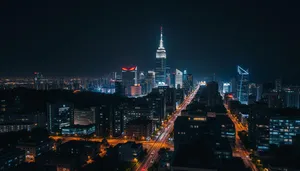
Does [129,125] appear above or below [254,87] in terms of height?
below

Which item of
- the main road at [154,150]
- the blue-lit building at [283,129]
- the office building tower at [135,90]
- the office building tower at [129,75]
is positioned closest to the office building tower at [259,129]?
the blue-lit building at [283,129]

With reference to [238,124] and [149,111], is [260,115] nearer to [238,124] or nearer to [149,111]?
[238,124]

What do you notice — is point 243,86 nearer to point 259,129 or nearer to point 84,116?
point 259,129

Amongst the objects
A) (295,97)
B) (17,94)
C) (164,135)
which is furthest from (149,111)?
(295,97)

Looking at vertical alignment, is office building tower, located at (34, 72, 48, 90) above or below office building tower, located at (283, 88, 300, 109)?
above

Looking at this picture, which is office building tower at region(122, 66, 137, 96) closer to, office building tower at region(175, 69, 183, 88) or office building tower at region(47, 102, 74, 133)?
office building tower at region(175, 69, 183, 88)

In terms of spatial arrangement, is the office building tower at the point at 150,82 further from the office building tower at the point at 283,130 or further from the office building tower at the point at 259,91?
the office building tower at the point at 283,130

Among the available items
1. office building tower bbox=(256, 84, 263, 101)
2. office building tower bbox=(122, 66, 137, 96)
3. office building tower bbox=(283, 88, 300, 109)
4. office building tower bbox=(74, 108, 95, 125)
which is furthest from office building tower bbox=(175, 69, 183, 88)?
office building tower bbox=(74, 108, 95, 125)
